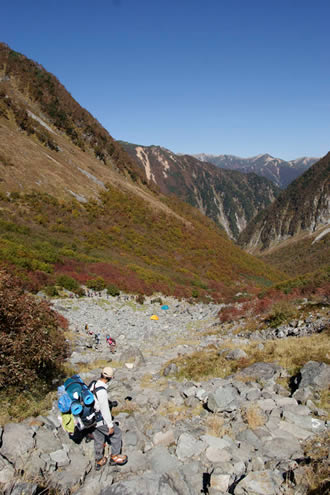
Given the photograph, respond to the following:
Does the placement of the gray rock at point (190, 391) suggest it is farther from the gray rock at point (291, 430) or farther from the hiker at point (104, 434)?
the hiker at point (104, 434)

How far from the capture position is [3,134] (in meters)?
41.1

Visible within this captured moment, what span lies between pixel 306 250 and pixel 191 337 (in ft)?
380

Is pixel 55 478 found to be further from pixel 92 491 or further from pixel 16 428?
pixel 16 428

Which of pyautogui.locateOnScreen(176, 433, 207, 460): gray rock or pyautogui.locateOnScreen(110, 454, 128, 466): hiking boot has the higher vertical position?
pyautogui.locateOnScreen(176, 433, 207, 460): gray rock

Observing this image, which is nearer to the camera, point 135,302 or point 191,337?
point 191,337

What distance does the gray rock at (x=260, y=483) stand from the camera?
12.0 ft

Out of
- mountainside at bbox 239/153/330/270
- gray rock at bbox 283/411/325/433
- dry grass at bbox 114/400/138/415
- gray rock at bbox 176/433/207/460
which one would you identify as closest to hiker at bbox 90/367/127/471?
gray rock at bbox 176/433/207/460

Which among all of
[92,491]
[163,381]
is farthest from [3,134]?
[92,491]

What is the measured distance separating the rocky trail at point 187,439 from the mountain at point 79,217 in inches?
516

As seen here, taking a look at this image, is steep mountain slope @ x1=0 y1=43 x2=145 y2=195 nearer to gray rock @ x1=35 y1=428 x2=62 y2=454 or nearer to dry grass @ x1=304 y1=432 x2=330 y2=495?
gray rock @ x1=35 y1=428 x2=62 y2=454

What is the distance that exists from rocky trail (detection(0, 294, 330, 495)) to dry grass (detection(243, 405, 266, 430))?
0.06ft

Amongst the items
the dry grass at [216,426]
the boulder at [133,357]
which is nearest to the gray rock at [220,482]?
the dry grass at [216,426]

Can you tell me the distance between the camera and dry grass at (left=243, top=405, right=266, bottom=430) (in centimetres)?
545

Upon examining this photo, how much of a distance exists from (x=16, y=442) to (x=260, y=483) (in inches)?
147
